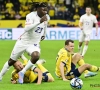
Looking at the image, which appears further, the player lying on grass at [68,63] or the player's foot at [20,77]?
the player lying on grass at [68,63]

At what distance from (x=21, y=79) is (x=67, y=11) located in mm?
23586

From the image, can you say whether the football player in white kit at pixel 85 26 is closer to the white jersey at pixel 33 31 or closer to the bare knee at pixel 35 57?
the white jersey at pixel 33 31

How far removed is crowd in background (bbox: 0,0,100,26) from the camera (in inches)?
1312

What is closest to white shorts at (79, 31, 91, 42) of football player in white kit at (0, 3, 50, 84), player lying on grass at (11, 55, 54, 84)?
football player in white kit at (0, 3, 50, 84)

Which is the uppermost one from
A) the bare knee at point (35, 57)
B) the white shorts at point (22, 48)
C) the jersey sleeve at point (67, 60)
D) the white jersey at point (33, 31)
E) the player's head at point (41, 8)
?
the player's head at point (41, 8)

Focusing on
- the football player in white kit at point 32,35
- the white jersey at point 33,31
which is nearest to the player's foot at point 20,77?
the football player in white kit at point 32,35

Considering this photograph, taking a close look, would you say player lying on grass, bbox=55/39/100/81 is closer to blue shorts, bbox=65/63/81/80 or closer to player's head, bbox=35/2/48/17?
blue shorts, bbox=65/63/81/80

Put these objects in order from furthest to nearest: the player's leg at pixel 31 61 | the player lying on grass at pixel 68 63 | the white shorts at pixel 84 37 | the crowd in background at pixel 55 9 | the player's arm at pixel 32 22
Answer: the crowd in background at pixel 55 9
the white shorts at pixel 84 37
the player lying on grass at pixel 68 63
the player's leg at pixel 31 61
the player's arm at pixel 32 22

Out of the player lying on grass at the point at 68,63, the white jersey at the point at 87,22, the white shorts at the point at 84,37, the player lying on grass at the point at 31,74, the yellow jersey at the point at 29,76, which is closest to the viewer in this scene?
the player lying on grass at the point at 31,74

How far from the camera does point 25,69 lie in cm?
1052

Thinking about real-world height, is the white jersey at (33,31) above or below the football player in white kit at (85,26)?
above

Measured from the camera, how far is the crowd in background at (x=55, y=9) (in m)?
33.3

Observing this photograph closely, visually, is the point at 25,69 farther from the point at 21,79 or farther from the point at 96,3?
the point at 96,3

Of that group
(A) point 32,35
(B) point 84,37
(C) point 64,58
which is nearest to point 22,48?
(A) point 32,35
